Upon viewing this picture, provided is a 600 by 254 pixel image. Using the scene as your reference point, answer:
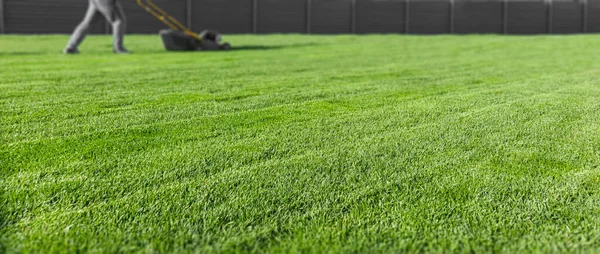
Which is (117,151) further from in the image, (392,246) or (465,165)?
(465,165)

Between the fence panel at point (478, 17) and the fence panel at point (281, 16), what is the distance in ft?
20.9

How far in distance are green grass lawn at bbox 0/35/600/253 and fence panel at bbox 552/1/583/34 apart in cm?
1892

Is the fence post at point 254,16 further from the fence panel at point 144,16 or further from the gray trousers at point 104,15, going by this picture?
the gray trousers at point 104,15

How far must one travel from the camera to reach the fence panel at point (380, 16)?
1894cm

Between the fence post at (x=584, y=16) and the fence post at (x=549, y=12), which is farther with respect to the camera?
the fence post at (x=584, y=16)

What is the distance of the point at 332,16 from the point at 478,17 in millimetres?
6016

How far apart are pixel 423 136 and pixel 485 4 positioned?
1904cm

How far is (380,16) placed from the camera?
1908cm

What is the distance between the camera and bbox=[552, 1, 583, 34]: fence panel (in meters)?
20.2

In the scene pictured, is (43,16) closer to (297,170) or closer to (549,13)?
(297,170)

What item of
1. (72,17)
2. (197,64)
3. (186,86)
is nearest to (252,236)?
(186,86)

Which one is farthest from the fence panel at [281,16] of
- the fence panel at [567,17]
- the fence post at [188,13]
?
the fence panel at [567,17]

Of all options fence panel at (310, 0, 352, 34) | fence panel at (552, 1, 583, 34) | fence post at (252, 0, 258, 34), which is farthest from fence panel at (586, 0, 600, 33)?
fence post at (252, 0, 258, 34)

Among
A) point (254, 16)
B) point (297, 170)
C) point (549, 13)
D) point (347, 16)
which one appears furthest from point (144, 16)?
point (549, 13)
